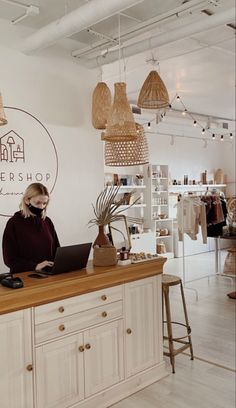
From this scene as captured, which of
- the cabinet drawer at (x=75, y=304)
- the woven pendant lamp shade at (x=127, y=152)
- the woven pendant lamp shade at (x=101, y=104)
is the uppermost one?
the woven pendant lamp shade at (x=101, y=104)

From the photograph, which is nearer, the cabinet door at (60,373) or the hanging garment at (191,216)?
the cabinet door at (60,373)

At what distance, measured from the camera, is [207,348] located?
170 inches

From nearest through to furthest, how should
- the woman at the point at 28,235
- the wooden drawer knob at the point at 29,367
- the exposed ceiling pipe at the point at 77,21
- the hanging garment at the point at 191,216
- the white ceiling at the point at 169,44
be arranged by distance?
the wooden drawer knob at the point at 29,367, the exposed ceiling pipe at the point at 77,21, the woman at the point at 28,235, the white ceiling at the point at 169,44, the hanging garment at the point at 191,216

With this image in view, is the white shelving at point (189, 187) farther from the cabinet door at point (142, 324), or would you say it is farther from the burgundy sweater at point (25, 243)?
the burgundy sweater at point (25, 243)

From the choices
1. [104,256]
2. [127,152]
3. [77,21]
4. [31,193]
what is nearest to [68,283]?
[104,256]

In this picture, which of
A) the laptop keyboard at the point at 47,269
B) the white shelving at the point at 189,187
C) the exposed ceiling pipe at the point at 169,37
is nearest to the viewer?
the laptop keyboard at the point at 47,269

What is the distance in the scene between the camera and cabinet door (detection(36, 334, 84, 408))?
9.03ft

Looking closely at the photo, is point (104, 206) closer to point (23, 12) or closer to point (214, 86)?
point (23, 12)

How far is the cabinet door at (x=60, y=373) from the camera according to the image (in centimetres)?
275

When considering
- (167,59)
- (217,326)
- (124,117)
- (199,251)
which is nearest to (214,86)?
(167,59)

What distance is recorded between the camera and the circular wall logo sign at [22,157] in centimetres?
378

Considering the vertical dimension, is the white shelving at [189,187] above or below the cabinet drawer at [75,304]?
above

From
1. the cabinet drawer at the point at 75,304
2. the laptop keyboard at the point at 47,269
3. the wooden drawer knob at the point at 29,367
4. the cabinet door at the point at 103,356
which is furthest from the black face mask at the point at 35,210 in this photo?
the wooden drawer knob at the point at 29,367

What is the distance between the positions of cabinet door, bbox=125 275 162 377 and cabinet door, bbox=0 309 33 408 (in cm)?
92
